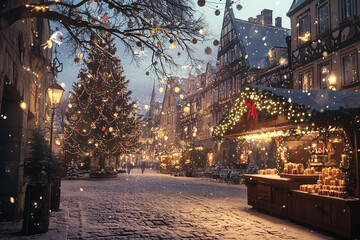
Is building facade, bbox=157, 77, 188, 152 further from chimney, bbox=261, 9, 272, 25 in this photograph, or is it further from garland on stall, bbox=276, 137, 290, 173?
garland on stall, bbox=276, 137, 290, 173

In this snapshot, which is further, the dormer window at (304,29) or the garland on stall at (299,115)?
the dormer window at (304,29)

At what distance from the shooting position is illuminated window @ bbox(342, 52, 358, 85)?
17.2 meters

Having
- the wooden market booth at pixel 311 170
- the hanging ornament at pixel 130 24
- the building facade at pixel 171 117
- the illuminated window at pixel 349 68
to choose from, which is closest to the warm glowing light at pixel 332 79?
the illuminated window at pixel 349 68

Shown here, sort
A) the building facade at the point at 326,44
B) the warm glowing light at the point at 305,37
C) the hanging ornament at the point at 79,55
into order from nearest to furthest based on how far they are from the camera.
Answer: the hanging ornament at the point at 79,55 < the building facade at the point at 326,44 < the warm glowing light at the point at 305,37

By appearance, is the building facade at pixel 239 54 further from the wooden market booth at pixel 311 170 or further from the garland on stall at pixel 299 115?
the wooden market booth at pixel 311 170

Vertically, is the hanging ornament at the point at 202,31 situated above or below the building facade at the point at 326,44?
below

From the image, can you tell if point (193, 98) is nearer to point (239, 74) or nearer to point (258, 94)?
point (239, 74)

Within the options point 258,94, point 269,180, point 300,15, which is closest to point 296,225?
point 269,180

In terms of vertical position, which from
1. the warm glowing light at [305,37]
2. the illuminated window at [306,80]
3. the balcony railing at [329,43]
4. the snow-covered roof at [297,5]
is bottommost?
the illuminated window at [306,80]

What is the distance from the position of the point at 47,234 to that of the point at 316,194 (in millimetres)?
6193

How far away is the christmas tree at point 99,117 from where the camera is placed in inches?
1133

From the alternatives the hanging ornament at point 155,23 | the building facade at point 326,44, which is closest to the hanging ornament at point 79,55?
the hanging ornament at point 155,23

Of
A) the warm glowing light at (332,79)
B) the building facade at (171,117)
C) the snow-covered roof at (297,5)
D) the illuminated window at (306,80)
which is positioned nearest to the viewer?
the warm glowing light at (332,79)

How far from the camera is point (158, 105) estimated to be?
8588cm
